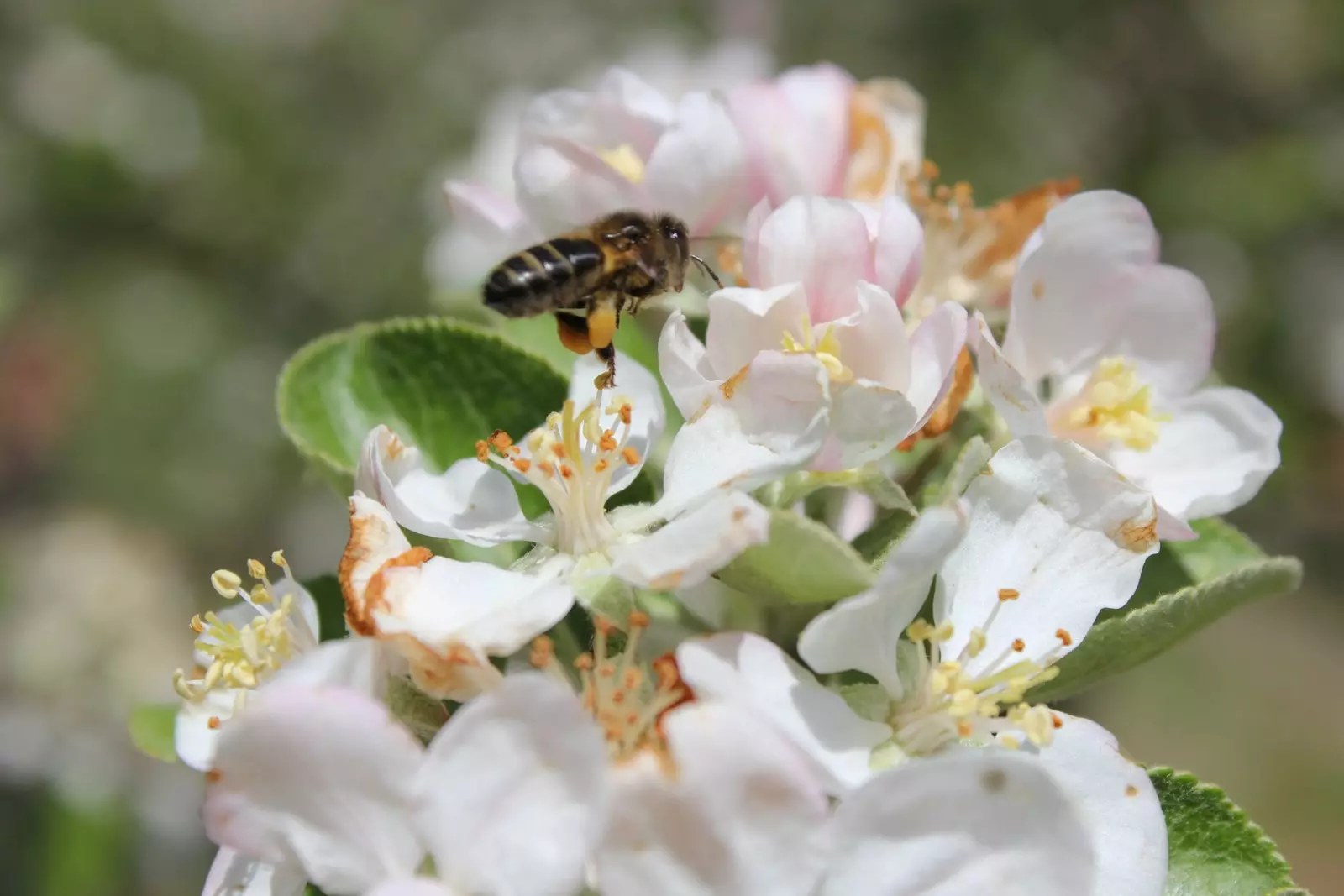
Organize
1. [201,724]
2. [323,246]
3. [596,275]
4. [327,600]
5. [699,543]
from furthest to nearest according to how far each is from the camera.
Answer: [323,246]
[327,600]
[596,275]
[201,724]
[699,543]

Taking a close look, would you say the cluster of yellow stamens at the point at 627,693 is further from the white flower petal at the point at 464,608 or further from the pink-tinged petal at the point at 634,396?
the pink-tinged petal at the point at 634,396

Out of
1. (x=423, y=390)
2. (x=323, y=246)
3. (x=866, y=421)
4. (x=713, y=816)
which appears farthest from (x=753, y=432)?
(x=323, y=246)

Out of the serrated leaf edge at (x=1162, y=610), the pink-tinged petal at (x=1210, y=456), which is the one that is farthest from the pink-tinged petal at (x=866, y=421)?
the pink-tinged petal at (x=1210, y=456)

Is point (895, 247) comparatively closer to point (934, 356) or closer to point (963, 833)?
point (934, 356)

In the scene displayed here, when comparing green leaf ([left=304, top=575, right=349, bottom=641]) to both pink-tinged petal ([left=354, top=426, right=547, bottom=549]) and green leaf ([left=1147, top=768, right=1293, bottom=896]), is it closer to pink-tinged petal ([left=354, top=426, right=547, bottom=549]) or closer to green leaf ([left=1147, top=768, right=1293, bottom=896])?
pink-tinged petal ([left=354, top=426, right=547, bottom=549])

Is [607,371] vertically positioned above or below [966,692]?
above

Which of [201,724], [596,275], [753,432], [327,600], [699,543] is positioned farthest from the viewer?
[327,600]

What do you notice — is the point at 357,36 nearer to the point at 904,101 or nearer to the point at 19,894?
the point at 19,894
